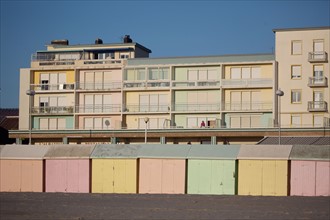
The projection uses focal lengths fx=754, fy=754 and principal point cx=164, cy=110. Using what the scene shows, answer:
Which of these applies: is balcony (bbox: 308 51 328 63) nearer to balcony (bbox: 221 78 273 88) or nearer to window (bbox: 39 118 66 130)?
balcony (bbox: 221 78 273 88)

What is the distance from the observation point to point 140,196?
1644 inches

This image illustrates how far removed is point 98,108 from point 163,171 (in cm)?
3311

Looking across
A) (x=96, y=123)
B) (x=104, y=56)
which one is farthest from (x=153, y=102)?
(x=104, y=56)

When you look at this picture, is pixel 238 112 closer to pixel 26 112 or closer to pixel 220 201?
pixel 26 112

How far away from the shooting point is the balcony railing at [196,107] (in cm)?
7244

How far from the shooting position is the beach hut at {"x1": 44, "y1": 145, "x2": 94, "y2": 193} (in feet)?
150

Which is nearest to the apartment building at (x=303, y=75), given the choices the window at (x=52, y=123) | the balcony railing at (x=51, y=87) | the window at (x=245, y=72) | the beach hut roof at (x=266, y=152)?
the window at (x=245, y=72)

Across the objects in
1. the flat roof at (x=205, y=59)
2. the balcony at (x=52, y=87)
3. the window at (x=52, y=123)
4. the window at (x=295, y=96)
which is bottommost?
the window at (x=52, y=123)

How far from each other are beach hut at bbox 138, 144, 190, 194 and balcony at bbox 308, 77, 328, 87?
28.3 m

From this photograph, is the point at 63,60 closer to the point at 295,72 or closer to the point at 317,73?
the point at 295,72

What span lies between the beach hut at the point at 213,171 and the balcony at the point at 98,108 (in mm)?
32202

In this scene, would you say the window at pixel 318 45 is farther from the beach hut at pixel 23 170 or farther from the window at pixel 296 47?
the beach hut at pixel 23 170

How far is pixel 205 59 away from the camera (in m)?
72.9

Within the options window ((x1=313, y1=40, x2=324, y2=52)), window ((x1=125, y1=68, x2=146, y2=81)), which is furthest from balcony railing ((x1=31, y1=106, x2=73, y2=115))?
window ((x1=313, y1=40, x2=324, y2=52))
